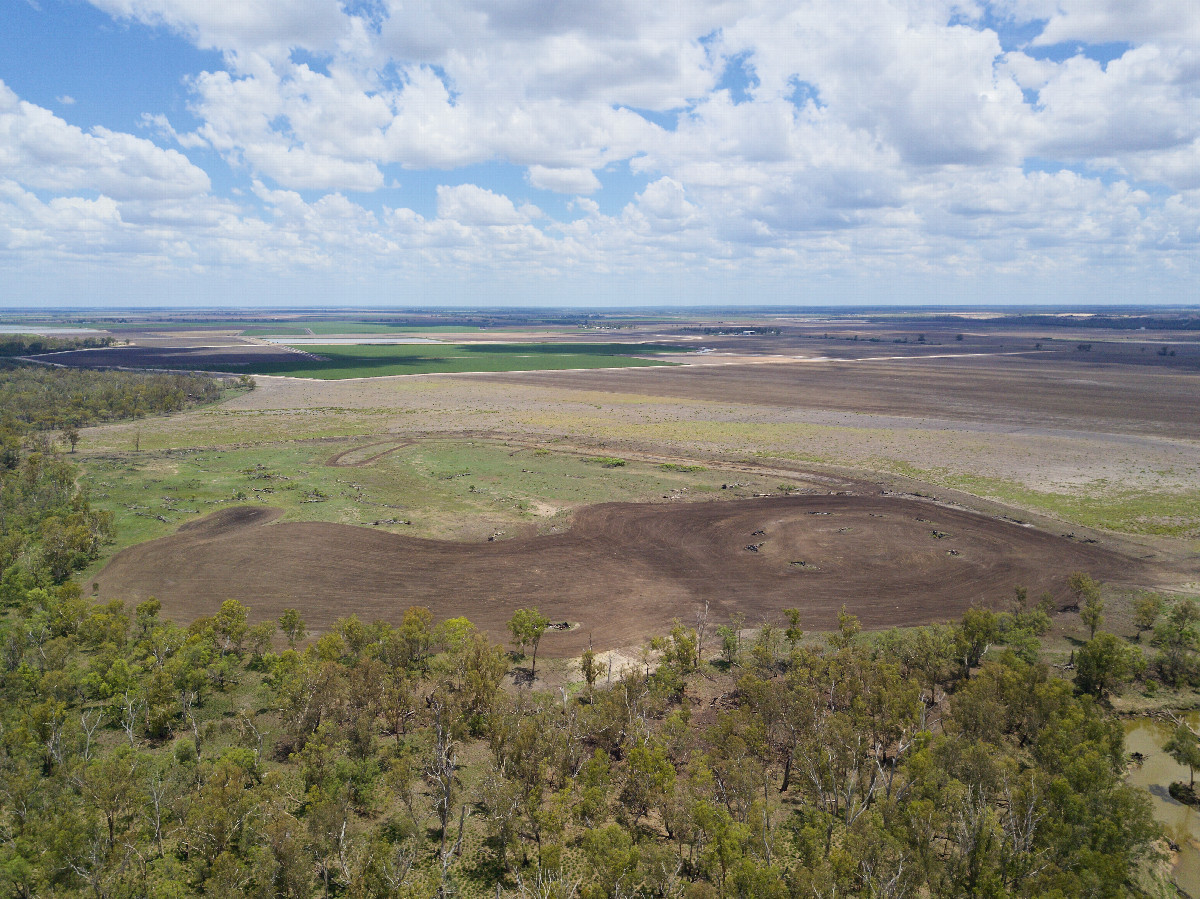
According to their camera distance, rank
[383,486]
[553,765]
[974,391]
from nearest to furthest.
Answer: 1. [553,765]
2. [383,486]
3. [974,391]

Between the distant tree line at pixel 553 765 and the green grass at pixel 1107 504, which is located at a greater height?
the green grass at pixel 1107 504

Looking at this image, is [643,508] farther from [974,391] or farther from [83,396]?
[83,396]

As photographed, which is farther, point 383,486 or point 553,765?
point 383,486

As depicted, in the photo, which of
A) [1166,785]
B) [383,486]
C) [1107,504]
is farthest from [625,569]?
[1107,504]

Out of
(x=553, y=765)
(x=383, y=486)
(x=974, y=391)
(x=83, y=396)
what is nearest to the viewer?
(x=553, y=765)

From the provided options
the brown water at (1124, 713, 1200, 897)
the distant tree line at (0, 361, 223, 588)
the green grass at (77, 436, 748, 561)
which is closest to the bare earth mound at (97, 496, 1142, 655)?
the distant tree line at (0, 361, 223, 588)

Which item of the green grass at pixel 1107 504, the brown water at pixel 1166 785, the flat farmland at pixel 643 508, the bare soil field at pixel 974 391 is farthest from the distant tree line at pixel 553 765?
the bare soil field at pixel 974 391

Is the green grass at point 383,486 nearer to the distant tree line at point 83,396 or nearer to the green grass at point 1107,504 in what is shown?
the distant tree line at point 83,396
